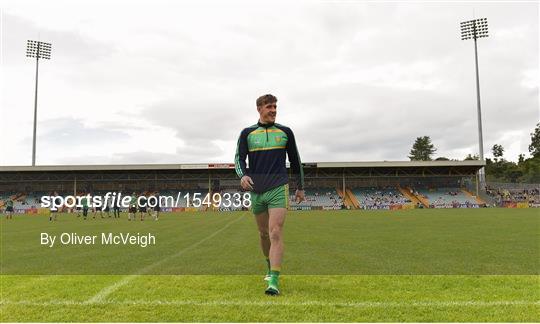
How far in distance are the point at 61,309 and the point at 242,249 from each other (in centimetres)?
606

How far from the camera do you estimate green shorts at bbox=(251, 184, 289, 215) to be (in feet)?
17.7

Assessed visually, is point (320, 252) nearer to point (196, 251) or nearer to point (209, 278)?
point (196, 251)

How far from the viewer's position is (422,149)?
140375 millimetres

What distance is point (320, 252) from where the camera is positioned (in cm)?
954

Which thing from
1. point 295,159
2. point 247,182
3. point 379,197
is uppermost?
point 295,159

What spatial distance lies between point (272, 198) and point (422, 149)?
143738mm

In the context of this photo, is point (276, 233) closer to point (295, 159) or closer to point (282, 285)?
point (282, 285)

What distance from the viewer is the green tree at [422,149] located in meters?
139

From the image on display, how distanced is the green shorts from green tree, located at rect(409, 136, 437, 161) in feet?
461

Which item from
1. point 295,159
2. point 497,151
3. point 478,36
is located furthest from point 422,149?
point 295,159

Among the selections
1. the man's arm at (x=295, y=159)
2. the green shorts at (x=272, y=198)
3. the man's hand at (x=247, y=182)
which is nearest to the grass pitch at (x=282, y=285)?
the green shorts at (x=272, y=198)

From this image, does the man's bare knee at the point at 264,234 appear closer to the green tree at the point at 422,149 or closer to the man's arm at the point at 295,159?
the man's arm at the point at 295,159

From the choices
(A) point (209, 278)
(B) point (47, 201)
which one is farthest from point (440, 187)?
(A) point (209, 278)

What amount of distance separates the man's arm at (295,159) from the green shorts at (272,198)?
332mm
